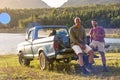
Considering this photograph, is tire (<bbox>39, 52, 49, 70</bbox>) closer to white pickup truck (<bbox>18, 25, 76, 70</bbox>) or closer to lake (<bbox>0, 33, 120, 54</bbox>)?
white pickup truck (<bbox>18, 25, 76, 70</bbox>)

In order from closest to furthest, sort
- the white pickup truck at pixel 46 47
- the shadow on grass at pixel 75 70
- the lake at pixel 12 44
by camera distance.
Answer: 1. the shadow on grass at pixel 75 70
2. the white pickup truck at pixel 46 47
3. the lake at pixel 12 44

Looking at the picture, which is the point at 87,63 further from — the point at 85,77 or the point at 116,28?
the point at 116,28

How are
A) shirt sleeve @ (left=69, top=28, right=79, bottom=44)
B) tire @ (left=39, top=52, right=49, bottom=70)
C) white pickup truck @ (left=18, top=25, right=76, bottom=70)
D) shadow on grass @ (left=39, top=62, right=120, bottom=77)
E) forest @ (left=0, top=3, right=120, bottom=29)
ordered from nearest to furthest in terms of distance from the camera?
shadow on grass @ (left=39, top=62, right=120, bottom=77) → shirt sleeve @ (left=69, top=28, right=79, bottom=44) → white pickup truck @ (left=18, top=25, right=76, bottom=70) → tire @ (left=39, top=52, right=49, bottom=70) → forest @ (left=0, top=3, right=120, bottom=29)

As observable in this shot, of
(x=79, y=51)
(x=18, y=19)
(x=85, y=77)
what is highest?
(x=18, y=19)

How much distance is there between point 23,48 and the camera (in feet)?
54.0

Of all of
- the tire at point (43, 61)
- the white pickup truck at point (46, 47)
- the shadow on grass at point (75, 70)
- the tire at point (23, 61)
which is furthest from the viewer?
the tire at point (23, 61)

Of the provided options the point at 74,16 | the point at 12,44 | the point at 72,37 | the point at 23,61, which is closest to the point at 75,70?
the point at 72,37

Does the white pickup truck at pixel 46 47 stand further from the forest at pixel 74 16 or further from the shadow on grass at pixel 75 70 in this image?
the forest at pixel 74 16

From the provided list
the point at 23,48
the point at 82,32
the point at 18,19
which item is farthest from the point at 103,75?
the point at 18,19

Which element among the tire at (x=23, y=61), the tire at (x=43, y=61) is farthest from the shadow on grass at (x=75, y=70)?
the tire at (x=23, y=61)

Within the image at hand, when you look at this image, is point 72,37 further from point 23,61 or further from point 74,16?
point 74,16

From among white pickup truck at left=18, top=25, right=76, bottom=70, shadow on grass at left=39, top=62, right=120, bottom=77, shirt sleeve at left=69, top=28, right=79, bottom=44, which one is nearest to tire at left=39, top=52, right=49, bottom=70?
white pickup truck at left=18, top=25, right=76, bottom=70

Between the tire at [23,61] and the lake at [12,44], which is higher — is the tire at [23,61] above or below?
below

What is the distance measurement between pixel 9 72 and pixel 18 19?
104697 mm
